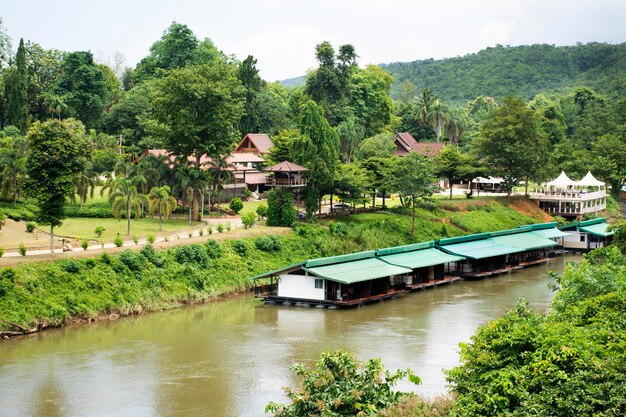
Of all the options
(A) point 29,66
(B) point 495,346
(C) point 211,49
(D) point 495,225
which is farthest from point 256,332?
(C) point 211,49

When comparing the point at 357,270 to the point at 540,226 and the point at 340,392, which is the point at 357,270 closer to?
the point at 340,392

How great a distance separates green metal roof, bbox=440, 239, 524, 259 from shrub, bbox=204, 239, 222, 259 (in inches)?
639

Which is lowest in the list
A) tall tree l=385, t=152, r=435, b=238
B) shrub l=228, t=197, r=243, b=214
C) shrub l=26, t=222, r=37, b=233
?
A: shrub l=26, t=222, r=37, b=233

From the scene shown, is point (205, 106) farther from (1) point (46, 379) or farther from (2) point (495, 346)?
(2) point (495, 346)

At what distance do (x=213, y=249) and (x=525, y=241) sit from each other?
26.1 meters

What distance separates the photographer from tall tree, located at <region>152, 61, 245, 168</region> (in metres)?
65.5

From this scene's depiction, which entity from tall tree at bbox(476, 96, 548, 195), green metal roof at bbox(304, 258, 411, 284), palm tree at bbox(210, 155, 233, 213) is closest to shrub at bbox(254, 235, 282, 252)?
Answer: green metal roof at bbox(304, 258, 411, 284)

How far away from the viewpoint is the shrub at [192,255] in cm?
5184

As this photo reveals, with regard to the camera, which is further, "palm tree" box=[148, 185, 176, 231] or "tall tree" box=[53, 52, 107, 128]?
"tall tree" box=[53, 52, 107, 128]

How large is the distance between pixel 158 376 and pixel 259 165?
163ft

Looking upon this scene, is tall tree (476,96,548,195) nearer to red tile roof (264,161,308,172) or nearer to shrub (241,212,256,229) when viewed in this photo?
red tile roof (264,161,308,172)

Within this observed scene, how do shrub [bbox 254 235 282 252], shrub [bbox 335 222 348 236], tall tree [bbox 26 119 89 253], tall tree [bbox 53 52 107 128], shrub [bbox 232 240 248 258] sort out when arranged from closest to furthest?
tall tree [bbox 26 119 89 253] < shrub [bbox 232 240 248 258] < shrub [bbox 254 235 282 252] < shrub [bbox 335 222 348 236] < tall tree [bbox 53 52 107 128]

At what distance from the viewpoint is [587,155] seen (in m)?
98.6

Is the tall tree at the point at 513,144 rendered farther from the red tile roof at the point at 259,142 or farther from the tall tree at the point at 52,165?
the tall tree at the point at 52,165
